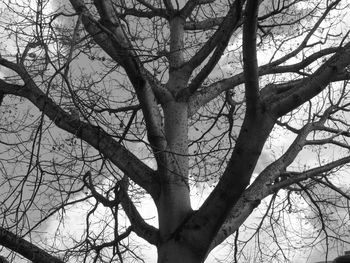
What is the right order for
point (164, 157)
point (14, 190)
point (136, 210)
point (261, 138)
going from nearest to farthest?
point (14, 190), point (261, 138), point (164, 157), point (136, 210)

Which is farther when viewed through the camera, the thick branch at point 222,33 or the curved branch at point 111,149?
the curved branch at point 111,149

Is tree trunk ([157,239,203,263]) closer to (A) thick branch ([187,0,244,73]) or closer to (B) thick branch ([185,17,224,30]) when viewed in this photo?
(A) thick branch ([187,0,244,73])

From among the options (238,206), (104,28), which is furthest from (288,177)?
(104,28)

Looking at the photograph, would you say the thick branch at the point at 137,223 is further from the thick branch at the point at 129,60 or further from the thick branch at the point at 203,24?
the thick branch at the point at 203,24

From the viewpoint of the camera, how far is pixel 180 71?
19.9 feet

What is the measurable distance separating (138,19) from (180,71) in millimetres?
1368

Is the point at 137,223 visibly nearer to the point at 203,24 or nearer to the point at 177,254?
the point at 177,254

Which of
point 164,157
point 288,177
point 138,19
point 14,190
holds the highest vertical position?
point 138,19

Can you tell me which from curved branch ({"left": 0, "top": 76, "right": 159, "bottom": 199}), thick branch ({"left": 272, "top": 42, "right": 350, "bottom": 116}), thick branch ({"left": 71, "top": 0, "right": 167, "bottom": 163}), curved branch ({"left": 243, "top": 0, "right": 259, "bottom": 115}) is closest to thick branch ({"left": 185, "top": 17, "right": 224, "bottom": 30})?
thick branch ({"left": 71, "top": 0, "right": 167, "bottom": 163})

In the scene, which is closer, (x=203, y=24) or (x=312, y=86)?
(x=312, y=86)

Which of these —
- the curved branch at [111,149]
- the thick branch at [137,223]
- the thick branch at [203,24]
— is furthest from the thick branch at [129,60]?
the thick branch at [203,24]

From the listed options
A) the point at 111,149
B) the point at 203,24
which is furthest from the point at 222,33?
the point at 203,24

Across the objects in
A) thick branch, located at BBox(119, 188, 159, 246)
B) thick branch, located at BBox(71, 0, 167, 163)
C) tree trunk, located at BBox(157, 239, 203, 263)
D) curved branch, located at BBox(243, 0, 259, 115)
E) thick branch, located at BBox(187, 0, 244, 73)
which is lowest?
tree trunk, located at BBox(157, 239, 203, 263)

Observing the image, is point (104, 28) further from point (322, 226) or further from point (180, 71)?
point (322, 226)
